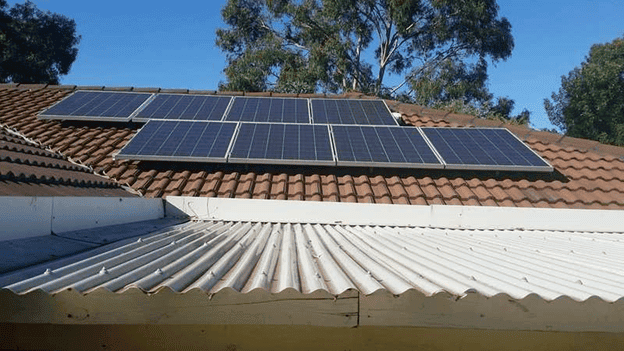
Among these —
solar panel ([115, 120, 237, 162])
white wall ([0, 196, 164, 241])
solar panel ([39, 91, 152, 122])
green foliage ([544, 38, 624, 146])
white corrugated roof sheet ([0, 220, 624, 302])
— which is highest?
green foliage ([544, 38, 624, 146])

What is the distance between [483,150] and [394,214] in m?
2.87

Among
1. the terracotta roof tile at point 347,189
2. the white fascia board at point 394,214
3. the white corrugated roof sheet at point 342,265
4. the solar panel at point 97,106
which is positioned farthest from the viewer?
the solar panel at point 97,106

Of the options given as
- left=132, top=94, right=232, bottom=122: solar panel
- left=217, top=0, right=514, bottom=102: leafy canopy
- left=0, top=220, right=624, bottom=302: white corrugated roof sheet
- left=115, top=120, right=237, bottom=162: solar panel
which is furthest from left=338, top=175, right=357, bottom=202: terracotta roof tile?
left=217, top=0, right=514, bottom=102: leafy canopy

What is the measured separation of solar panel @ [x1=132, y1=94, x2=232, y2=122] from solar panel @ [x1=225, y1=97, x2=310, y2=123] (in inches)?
11.3

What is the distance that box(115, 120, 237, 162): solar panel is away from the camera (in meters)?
Result: 8.77

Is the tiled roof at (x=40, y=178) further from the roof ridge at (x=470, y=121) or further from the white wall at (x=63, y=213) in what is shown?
the roof ridge at (x=470, y=121)

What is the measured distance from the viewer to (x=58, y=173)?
6.71 metres

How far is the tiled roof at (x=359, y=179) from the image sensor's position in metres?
8.23

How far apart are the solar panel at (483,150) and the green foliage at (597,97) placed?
89.3 ft

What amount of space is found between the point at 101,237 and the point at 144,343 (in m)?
2.12

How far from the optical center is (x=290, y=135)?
9.70 metres

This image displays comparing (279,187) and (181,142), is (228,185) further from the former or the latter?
(181,142)

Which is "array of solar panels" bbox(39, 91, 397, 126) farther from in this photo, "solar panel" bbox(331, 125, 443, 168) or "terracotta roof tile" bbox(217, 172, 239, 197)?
"terracotta roof tile" bbox(217, 172, 239, 197)

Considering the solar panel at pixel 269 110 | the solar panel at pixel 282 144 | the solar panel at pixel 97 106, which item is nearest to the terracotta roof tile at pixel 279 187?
the solar panel at pixel 282 144
